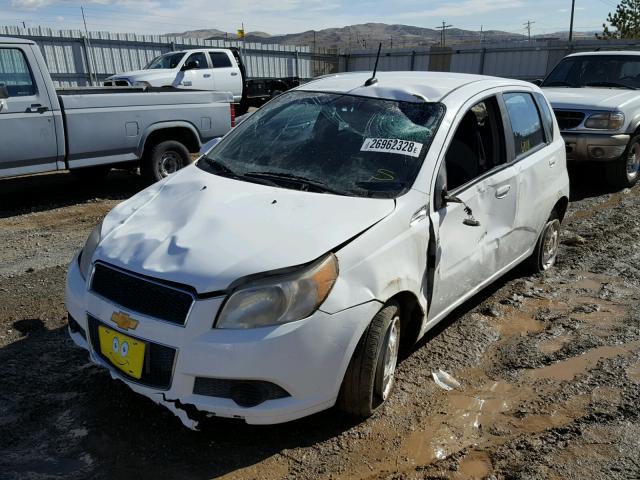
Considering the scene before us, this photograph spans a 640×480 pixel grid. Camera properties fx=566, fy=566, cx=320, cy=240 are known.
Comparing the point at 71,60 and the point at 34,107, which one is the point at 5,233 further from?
the point at 71,60

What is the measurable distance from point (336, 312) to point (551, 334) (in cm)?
227

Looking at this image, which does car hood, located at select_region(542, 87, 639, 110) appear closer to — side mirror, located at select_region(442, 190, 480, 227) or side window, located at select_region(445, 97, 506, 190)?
side window, located at select_region(445, 97, 506, 190)

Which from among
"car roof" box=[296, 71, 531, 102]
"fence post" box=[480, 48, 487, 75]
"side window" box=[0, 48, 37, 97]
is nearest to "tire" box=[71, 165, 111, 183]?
"side window" box=[0, 48, 37, 97]

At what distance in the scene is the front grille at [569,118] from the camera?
8.22 m

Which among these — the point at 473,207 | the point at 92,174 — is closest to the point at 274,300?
the point at 473,207

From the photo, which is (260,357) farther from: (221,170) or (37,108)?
(37,108)

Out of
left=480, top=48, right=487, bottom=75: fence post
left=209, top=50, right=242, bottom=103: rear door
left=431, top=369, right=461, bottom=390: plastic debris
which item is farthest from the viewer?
left=480, top=48, right=487, bottom=75: fence post

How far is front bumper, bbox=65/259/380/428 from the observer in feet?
8.09

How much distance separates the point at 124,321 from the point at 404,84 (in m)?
2.41

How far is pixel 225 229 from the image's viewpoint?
2.85m

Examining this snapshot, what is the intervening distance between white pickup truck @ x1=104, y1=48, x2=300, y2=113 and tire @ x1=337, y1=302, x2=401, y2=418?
498 inches

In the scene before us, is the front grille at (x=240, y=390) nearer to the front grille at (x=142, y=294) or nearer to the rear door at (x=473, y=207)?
the front grille at (x=142, y=294)

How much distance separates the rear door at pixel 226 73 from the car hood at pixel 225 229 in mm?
13853

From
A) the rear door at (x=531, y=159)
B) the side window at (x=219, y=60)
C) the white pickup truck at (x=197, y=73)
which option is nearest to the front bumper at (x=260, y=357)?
the rear door at (x=531, y=159)
